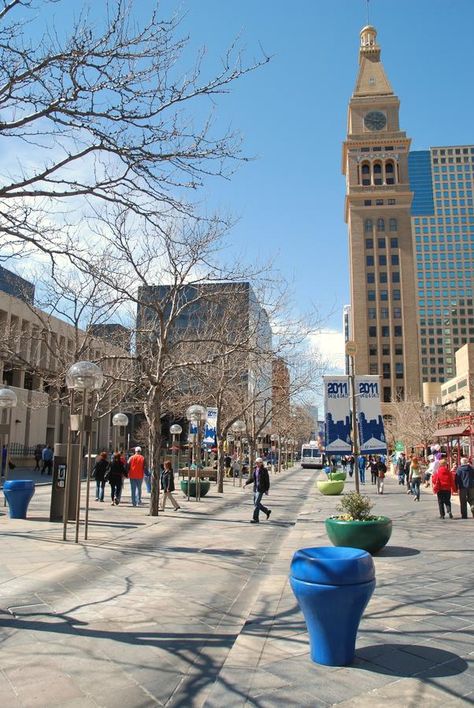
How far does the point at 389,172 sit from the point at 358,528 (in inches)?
4707

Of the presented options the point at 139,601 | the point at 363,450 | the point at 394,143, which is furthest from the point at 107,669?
the point at 394,143

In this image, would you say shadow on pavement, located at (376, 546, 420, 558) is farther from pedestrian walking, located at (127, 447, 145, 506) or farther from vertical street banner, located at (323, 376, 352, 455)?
pedestrian walking, located at (127, 447, 145, 506)

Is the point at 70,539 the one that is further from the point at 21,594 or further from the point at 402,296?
the point at 402,296

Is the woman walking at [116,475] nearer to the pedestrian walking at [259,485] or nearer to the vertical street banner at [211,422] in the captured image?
the pedestrian walking at [259,485]

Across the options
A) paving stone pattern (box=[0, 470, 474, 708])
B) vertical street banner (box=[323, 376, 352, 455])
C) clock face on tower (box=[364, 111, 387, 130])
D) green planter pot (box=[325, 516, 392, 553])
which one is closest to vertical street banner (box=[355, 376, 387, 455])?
vertical street banner (box=[323, 376, 352, 455])

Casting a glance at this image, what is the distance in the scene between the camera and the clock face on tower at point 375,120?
117812 mm

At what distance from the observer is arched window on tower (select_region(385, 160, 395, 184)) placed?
117 meters

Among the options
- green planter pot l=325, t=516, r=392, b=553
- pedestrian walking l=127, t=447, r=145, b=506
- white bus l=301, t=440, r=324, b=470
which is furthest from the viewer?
white bus l=301, t=440, r=324, b=470

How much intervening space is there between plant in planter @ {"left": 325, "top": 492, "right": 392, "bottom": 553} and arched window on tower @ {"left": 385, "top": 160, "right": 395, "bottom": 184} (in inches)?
4633

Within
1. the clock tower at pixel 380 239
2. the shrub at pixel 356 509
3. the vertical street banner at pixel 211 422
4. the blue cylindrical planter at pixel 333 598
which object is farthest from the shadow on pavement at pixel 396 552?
the clock tower at pixel 380 239

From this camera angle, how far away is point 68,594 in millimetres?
7133

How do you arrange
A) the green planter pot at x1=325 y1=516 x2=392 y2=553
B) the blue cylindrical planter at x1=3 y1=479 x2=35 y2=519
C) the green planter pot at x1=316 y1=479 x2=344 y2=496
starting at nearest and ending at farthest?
the green planter pot at x1=325 y1=516 x2=392 y2=553
the blue cylindrical planter at x1=3 y1=479 x2=35 y2=519
the green planter pot at x1=316 y1=479 x2=344 y2=496

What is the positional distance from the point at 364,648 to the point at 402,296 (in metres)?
112

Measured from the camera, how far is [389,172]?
118 meters
